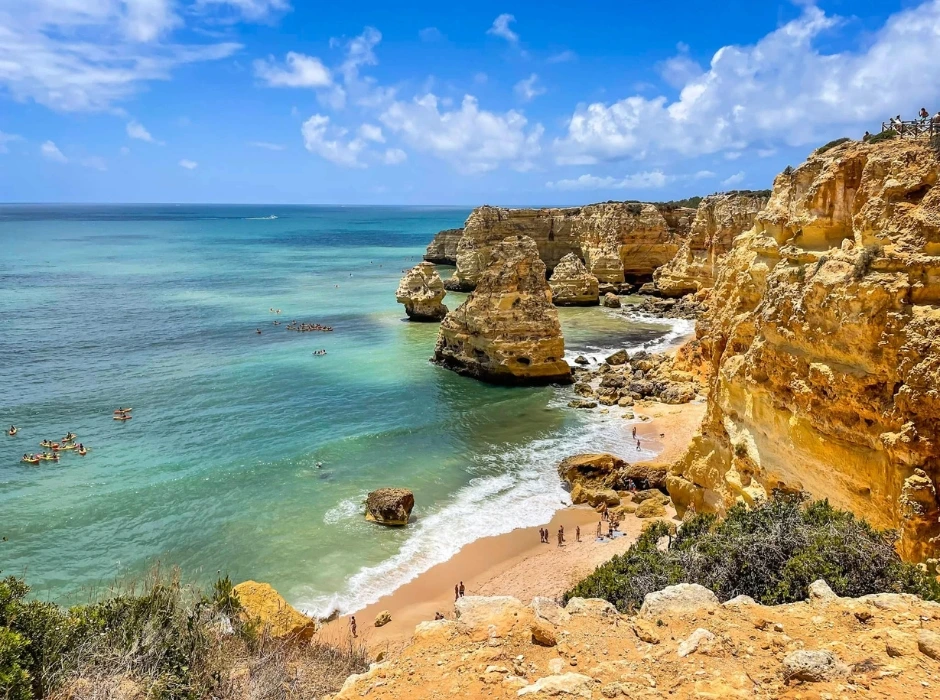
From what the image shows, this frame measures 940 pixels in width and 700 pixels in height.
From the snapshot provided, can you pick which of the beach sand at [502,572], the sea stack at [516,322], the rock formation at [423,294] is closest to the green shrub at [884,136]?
the beach sand at [502,572]

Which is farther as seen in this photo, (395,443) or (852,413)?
(395,443)

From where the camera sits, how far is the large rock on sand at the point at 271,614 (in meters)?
11.5

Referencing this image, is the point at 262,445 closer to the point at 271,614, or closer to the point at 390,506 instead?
the point at 390,506

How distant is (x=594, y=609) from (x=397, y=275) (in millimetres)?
77979

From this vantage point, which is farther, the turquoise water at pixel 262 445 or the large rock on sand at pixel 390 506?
the large rock on sand at pixel 390 506

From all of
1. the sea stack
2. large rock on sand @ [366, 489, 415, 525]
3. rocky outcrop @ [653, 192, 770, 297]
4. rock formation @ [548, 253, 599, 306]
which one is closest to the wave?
large rock on sand @ [366, 489, 415, 525]

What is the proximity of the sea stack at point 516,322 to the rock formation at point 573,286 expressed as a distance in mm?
23815

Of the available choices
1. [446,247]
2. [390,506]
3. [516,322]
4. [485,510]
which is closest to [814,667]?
[390,506]

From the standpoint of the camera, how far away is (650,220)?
204 ft

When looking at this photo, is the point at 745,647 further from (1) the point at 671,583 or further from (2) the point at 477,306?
(2) the point at 477,306

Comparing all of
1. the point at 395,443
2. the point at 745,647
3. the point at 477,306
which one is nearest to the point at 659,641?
the point at 745,647

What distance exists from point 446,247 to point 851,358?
272ft

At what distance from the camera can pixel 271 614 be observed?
471 inches

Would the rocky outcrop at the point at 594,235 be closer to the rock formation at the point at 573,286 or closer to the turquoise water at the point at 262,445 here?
the rock formation at the point at 573,286
